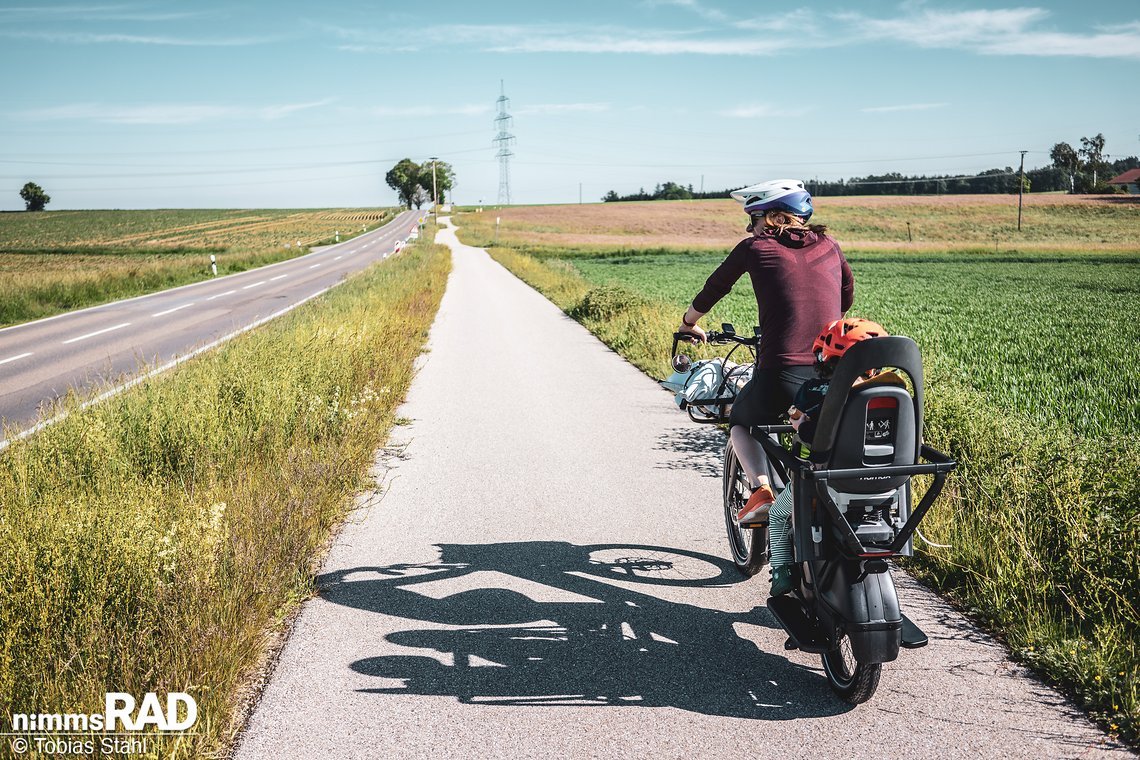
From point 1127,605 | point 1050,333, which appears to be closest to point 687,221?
point 1050,333

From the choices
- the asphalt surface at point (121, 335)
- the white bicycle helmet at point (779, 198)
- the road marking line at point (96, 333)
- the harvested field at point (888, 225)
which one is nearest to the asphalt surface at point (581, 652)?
the white bicycle helmet at point (779, 198)

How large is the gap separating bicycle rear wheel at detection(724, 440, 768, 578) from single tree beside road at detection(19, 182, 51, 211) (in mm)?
175767

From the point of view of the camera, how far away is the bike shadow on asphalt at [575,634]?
10.4ft

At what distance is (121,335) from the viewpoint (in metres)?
16.5

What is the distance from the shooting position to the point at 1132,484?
4180 millimetres

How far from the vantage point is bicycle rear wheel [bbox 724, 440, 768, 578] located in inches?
169

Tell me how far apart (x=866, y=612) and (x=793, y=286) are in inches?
58.6

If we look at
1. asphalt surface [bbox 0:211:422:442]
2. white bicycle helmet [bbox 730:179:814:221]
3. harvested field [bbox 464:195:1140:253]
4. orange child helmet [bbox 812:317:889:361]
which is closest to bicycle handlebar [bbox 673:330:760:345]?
white bicycle helmet [bbox 730:179:814:221]

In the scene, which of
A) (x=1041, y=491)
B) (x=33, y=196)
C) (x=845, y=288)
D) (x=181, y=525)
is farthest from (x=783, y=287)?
(x=33, y=196)

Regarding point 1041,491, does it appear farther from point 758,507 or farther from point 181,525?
point 181,525

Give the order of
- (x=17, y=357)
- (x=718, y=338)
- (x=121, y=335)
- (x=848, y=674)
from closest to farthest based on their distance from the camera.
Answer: (x=848, y=674) < (x=718, y=338) < (x=17, y=357) < (x=121, y=335)

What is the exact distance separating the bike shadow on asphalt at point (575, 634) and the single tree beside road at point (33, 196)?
175070mm

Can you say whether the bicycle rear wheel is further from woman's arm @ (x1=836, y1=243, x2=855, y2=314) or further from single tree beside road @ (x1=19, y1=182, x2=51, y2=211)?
single tree beside road @ (x1=19, y1=182, x2=51, y2=211)

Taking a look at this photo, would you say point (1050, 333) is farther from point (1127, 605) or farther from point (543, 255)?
point (543, 255)
